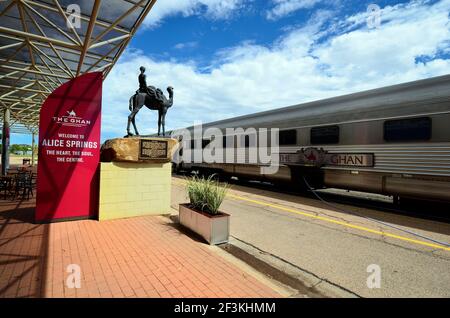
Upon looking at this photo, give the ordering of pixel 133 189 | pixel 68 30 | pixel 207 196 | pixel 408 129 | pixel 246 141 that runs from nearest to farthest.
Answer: pixel 207 196 → pixel 133 189 → pixel 408 129 → pixel 68 30 → pixel 246 141

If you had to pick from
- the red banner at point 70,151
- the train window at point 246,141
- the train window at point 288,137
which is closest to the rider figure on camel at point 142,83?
the red banner at point 70,151

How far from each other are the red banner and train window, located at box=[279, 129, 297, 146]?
7.50 m

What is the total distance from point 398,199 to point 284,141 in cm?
471

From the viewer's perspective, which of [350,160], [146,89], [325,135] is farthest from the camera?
[325,135]

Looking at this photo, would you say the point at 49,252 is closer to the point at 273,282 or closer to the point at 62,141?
the point at 62,141

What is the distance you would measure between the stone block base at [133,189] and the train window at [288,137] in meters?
5.79

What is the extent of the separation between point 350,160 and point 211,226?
242 inches

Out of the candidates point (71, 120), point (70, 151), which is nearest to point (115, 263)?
point (70, 151)

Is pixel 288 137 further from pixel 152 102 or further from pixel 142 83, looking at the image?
pixel 142 83

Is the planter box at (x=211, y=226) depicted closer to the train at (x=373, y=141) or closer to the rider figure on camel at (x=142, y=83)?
the rider figure on camel at (x=142, y=83)

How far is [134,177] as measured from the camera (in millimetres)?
7035

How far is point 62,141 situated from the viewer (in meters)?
6.40
